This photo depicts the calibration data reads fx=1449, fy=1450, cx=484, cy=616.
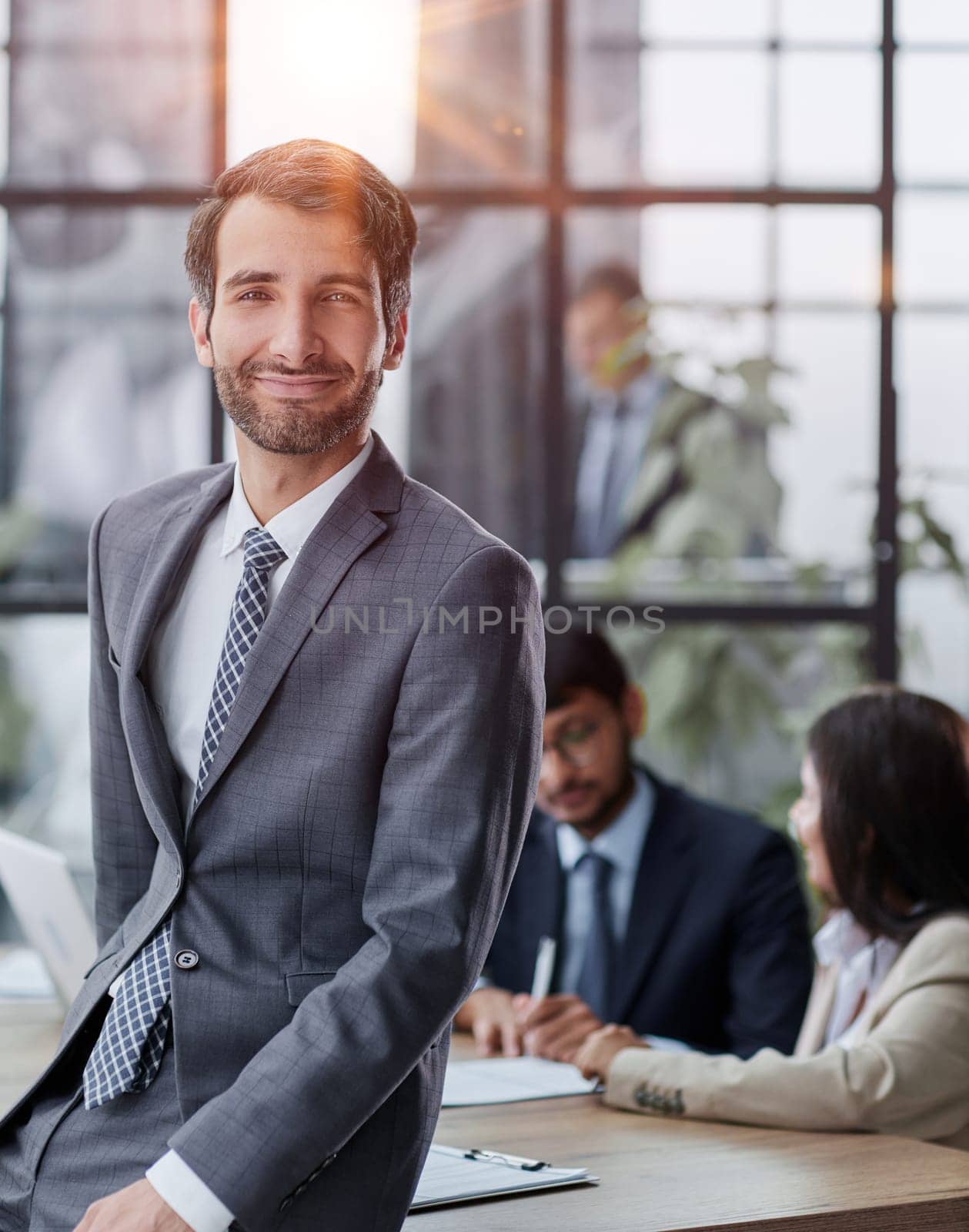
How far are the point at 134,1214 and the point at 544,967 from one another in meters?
1.54

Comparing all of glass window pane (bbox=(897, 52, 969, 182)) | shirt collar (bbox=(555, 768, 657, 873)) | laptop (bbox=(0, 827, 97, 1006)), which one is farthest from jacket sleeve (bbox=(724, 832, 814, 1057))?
glass window pane (bbox=(897, 52, 969, 182))

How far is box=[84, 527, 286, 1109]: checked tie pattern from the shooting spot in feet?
4.13

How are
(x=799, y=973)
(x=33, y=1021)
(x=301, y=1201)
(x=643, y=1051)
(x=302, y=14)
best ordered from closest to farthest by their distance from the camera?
(x=301, y=1201)
(x=643, y=1051)
(x=33, y=1021)
(x=799, y=973)
(x=302, y=14)

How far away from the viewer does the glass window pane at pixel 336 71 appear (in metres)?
3.60

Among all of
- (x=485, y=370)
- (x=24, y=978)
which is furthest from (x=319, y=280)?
(x=485, y=370)

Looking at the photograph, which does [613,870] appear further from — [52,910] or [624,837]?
[52,910]

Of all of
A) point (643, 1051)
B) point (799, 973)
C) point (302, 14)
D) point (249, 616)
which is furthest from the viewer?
point (302, 14)

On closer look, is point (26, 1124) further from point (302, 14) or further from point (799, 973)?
point (302, 14)

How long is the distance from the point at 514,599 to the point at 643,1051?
0.94 metres

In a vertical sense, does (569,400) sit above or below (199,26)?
below

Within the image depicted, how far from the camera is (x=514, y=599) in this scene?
124 centimetres

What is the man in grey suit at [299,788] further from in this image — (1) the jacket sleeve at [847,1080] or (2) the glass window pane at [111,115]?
(2) the glass window pane at [111,115]

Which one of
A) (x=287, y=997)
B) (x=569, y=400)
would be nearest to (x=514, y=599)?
(x=287, y=997)

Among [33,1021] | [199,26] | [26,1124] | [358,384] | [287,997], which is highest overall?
[199,26]
